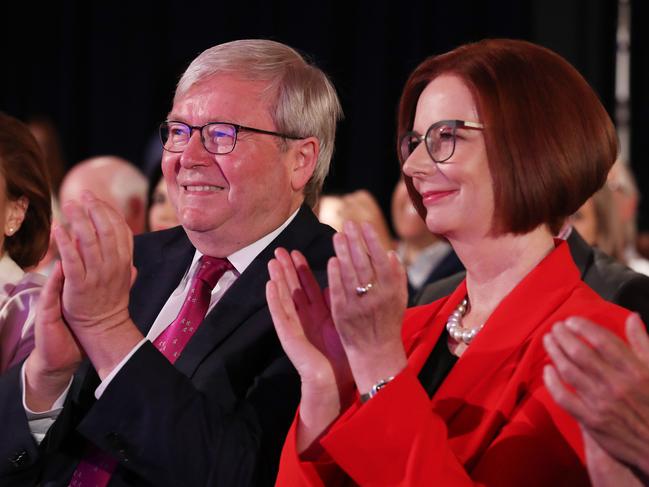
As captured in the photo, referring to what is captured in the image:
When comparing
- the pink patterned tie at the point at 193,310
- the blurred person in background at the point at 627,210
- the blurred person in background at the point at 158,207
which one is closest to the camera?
the pink patterned tie at the point at 193,310

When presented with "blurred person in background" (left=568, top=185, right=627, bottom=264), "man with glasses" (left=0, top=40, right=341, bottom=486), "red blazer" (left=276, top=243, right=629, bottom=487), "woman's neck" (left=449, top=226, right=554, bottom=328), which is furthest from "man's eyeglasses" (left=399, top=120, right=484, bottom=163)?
"blurred person in background" (left=568, top=185, right=627, bottom=264)

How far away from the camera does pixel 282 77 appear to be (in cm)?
245

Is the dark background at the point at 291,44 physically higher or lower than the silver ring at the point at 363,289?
lower

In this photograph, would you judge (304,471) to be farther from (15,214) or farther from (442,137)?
(15,214)

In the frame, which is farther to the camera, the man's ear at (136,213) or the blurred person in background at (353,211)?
the man's ear at (136,213)

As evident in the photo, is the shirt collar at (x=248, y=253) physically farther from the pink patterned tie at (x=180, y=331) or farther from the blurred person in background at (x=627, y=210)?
the blurred person in background at (x=627, y=210)

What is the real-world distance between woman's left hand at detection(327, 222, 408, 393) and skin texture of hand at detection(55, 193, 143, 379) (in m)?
0.43

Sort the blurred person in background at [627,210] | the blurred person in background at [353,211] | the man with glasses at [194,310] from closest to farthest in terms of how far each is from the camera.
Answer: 1. the man with glasses at [194,310]
2. the blurred person in background at [353,211]
3. the blurred person in background at [627,210]

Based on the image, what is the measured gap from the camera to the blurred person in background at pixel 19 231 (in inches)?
98.5

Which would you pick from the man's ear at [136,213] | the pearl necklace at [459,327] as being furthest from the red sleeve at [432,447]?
the man's ear at [136,213]

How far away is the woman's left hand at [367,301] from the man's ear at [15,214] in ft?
3.98

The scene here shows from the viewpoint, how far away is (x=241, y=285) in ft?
7.52

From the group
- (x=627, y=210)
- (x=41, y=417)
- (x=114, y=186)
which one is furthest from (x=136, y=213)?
(x=41, y=417)

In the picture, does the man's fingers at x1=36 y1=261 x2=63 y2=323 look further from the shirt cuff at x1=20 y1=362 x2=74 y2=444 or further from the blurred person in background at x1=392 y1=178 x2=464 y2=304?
the blurred person in background at x1=392 y1=178 x2=464 y2=304
